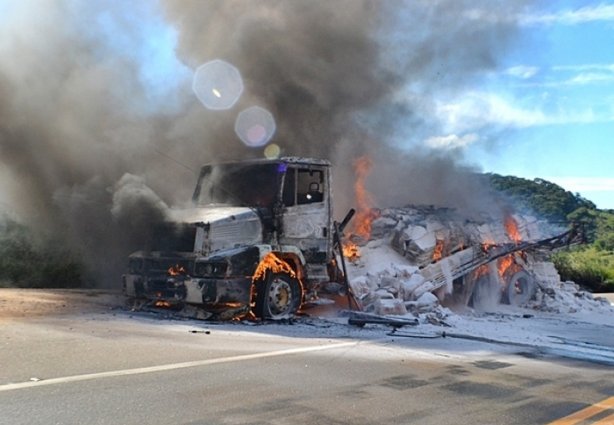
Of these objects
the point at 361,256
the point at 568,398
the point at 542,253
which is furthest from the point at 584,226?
the point at 568,398

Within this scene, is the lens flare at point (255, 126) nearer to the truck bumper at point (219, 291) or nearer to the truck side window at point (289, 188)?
the truck side window at point (289, 188)

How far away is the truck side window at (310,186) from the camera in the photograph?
10.3 metres

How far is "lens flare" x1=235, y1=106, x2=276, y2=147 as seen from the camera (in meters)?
15.7

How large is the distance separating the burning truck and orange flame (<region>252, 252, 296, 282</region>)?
0.7 inches

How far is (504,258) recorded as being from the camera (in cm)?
1444

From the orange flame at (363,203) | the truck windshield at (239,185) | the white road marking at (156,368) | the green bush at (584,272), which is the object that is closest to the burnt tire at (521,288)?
the orange flame at (363,203)

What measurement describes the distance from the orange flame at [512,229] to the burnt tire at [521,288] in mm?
810

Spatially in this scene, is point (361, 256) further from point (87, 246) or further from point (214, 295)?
point (87, 246)

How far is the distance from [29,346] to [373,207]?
30.9ft

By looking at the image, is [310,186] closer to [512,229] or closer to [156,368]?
[156,368]

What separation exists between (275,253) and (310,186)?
4.70 feet

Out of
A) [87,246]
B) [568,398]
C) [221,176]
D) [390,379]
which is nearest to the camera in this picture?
[568,398]

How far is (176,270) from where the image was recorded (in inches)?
368

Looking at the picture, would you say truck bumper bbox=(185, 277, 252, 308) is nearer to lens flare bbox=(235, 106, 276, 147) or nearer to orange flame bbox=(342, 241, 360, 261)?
orange flame bbox=(342, 241, 360, 261)
